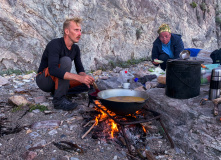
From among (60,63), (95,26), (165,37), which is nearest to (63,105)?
(60,63)

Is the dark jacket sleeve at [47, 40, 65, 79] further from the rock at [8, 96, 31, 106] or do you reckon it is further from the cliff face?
the cliff face

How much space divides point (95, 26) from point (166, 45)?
15.3 feet

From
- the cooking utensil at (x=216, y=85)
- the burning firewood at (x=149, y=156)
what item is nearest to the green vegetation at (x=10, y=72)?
the burning firewood at (x=149, y=156)

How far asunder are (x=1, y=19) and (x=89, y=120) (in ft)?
19.4

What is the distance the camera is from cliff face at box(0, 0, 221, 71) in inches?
273

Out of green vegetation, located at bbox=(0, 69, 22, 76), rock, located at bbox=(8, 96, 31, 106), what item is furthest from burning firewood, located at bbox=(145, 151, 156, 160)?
green vegetation, located at bbox=(0, 69, 22, 76)

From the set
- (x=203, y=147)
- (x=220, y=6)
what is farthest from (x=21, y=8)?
(x=220, y=6)

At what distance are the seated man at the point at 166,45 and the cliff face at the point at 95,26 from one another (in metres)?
3.94

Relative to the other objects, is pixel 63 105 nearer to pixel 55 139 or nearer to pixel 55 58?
pixel 55 58

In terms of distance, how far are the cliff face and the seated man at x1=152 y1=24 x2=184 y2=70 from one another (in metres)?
3.94

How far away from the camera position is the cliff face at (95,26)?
22.8 ft

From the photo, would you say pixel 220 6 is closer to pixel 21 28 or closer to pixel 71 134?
pixel 21 28

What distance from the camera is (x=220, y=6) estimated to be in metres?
18.3

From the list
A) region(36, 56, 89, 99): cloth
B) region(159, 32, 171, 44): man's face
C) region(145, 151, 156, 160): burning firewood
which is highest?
region(159, 32, 171, 44): man's face
